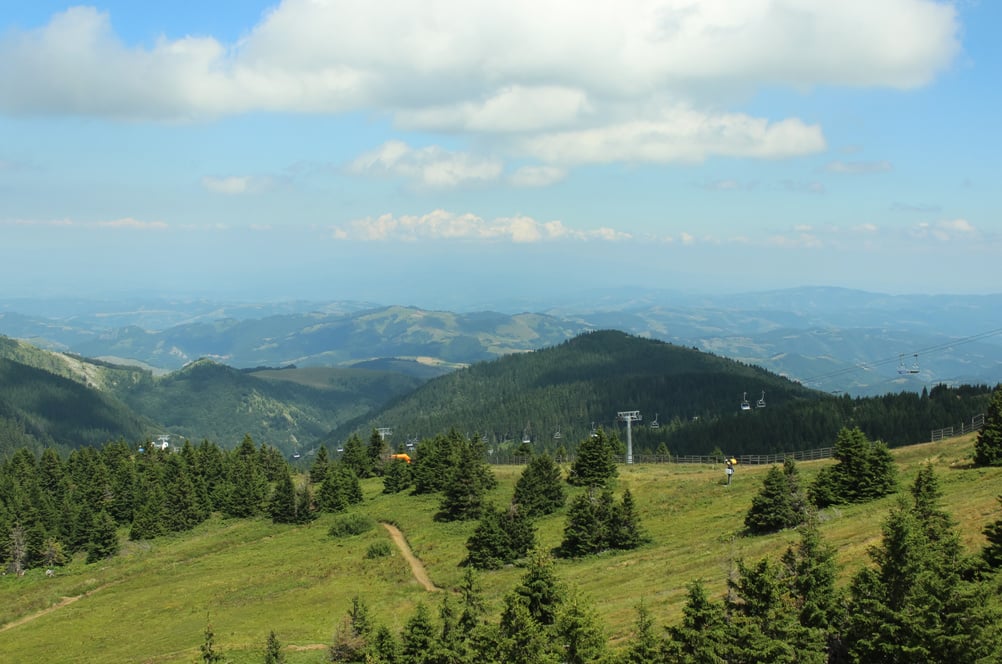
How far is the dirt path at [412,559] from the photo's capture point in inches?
2454

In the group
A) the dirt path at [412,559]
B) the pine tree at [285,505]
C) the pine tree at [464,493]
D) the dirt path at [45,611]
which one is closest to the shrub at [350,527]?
the dirt path at [412,559]

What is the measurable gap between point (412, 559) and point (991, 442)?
52.1m

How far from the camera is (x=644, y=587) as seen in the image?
1842 inches

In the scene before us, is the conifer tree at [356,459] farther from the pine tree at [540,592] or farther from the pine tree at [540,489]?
the pine tree at [540,592]

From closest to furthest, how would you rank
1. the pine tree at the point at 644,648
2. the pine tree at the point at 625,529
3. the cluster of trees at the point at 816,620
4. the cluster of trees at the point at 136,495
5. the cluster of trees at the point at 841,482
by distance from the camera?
the cluster of trees at the point at 816,620, the pine tree at the point at 644,648, the cluster of trees at the point at 841,482, the pine tree at the point at 625,529, the cluster of trees at the point at 136,495

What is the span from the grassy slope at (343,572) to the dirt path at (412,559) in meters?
0.86

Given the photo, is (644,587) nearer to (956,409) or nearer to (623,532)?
(623,532)

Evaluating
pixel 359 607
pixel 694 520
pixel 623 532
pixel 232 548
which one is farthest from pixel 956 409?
pixel 359 607

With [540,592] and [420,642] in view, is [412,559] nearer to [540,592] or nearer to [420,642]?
[420,642]

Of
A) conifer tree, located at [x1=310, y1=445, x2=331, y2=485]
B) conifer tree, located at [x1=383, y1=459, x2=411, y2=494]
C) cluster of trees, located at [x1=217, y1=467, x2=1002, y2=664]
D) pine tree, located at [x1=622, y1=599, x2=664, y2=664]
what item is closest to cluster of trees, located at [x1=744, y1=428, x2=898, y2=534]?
cluster of trees, located at [x1=217, y1=467, x2=1002, y2=664]

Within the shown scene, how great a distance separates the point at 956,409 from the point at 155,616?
135541mm

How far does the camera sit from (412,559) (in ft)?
236

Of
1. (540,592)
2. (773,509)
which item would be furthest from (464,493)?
(540,592)

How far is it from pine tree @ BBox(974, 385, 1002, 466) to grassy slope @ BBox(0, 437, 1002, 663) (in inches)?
71.3
